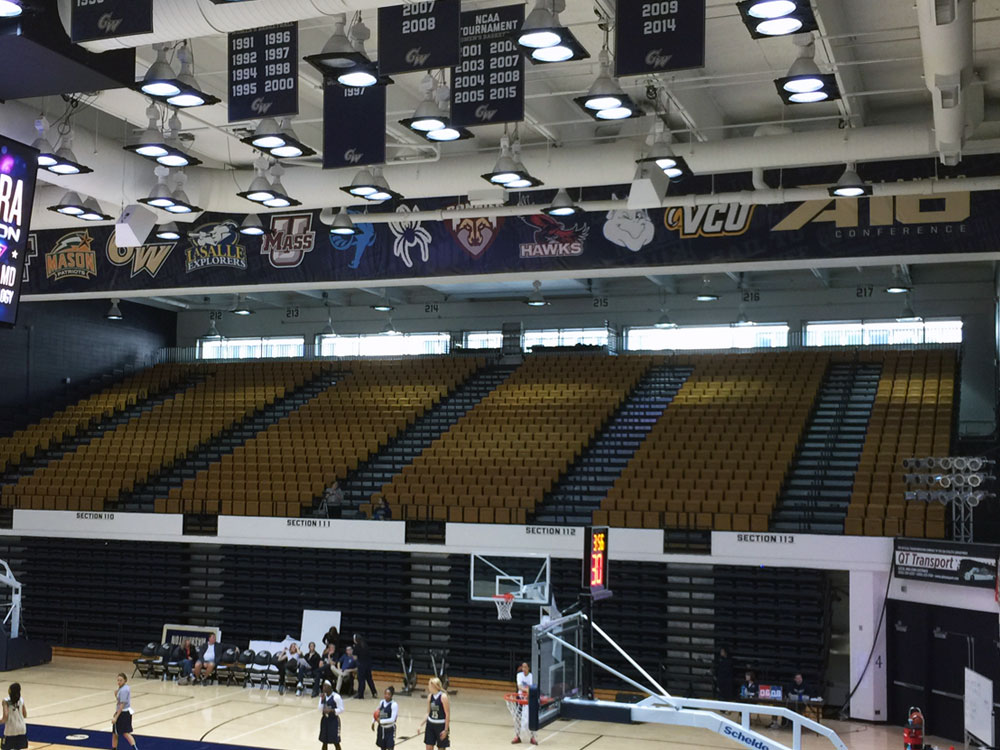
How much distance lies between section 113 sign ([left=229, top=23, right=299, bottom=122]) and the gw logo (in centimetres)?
1206

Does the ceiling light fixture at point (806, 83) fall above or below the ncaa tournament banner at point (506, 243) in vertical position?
below

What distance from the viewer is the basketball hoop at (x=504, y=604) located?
21456 millimetres

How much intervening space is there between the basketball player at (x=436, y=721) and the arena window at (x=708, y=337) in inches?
704

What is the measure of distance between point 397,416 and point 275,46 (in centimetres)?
1800

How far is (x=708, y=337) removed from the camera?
3216cm

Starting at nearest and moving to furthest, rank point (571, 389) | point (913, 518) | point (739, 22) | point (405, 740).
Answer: point (739, 22)
point (405, 740)
point (913, 518)
point (571, 389)

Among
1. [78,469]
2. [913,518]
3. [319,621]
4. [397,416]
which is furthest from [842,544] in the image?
[78,469]

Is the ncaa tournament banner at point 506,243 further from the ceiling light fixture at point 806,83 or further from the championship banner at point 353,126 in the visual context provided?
the ceiling light fixture at point 806,83

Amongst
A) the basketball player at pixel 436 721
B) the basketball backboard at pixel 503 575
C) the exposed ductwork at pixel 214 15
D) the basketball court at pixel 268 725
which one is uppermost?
the exposed ductwork at pixel 214 15

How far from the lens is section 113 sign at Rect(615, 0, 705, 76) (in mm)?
10406

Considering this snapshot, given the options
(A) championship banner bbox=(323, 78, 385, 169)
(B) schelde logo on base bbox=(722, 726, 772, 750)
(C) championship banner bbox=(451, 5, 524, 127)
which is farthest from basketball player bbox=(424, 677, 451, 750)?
(C) championship banner bbox=(451, 5, 524, 127)

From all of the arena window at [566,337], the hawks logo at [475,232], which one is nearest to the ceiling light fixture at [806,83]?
the hawks logo at [475,232]

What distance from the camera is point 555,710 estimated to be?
11.3 meters

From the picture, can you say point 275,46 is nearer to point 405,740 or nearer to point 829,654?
point 405,740
